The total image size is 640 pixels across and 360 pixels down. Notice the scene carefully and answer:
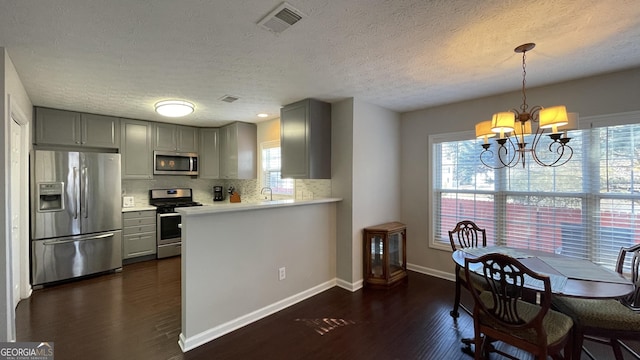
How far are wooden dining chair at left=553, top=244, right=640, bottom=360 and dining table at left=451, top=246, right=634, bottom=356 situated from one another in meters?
0.13

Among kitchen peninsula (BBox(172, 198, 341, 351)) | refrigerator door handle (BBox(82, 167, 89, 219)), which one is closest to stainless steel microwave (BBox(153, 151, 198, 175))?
refrigerator door handle (BBox(82, 167, 89, 219))

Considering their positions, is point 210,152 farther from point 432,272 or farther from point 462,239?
point 462,239

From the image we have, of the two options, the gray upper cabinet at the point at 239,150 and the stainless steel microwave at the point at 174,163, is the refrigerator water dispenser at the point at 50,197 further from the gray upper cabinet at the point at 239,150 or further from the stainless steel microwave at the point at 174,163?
the gray upper cabinet at the point at 239,150

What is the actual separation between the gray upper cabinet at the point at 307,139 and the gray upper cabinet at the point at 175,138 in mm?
2542

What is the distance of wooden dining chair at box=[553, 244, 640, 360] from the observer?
1.75 metres

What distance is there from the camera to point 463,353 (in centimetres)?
221

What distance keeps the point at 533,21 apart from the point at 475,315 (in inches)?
80.1

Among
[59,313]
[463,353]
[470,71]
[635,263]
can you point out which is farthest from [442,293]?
[59,313]

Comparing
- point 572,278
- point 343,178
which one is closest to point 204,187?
point 343,178

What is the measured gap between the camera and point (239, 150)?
5.00m

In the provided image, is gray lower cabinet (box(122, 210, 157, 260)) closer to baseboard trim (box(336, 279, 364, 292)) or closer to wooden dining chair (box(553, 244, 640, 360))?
baseboard trim (box(336, 279, 364, 292))

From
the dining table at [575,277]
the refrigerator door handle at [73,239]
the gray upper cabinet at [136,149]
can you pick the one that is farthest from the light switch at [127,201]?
the dining table at [575,277]

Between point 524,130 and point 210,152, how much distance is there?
199 inches

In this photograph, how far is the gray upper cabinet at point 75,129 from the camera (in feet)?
12.6
